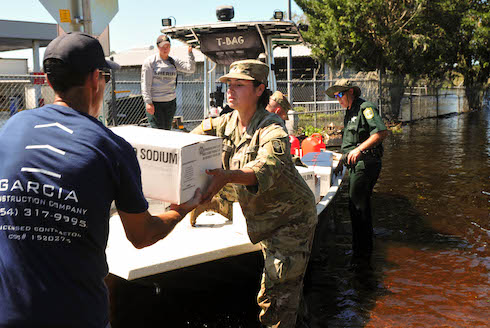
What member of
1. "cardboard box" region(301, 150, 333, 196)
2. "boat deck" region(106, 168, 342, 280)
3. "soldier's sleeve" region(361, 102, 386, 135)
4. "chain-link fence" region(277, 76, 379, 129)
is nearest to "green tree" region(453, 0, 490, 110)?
"chain-link fence" region(277, 76, 379, 129)

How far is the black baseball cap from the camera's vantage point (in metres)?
1.82

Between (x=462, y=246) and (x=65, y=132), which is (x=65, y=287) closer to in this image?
(x=65, y=132)

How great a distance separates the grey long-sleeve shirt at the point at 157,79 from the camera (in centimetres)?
755

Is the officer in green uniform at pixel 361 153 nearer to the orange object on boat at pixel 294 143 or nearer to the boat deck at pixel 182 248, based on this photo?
the orange object on boat at pixel 294 143

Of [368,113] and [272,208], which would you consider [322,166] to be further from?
[272,208]

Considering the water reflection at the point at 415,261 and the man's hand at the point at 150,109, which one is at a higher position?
the man's hand at the point at 150,109

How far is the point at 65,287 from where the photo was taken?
170 centimetres

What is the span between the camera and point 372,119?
17.7 ft

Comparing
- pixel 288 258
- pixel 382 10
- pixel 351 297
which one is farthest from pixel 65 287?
pixel 382 10

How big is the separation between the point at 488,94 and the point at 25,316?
56.5 m

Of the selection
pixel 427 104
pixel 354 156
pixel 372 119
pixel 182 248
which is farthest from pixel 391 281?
pixel 427 104

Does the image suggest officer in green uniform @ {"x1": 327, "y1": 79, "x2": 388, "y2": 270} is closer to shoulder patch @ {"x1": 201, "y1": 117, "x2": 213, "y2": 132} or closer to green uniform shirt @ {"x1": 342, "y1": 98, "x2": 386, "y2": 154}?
green uniform shirt @ {"x1": 342, "y1": 98, "x2": 386, "y2": 154}

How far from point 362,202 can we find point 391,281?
36.7 inches

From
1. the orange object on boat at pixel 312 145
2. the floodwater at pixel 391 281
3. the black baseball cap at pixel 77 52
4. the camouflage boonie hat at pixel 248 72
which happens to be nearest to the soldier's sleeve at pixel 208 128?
the camouflage boonie hat at pixel 248 72
